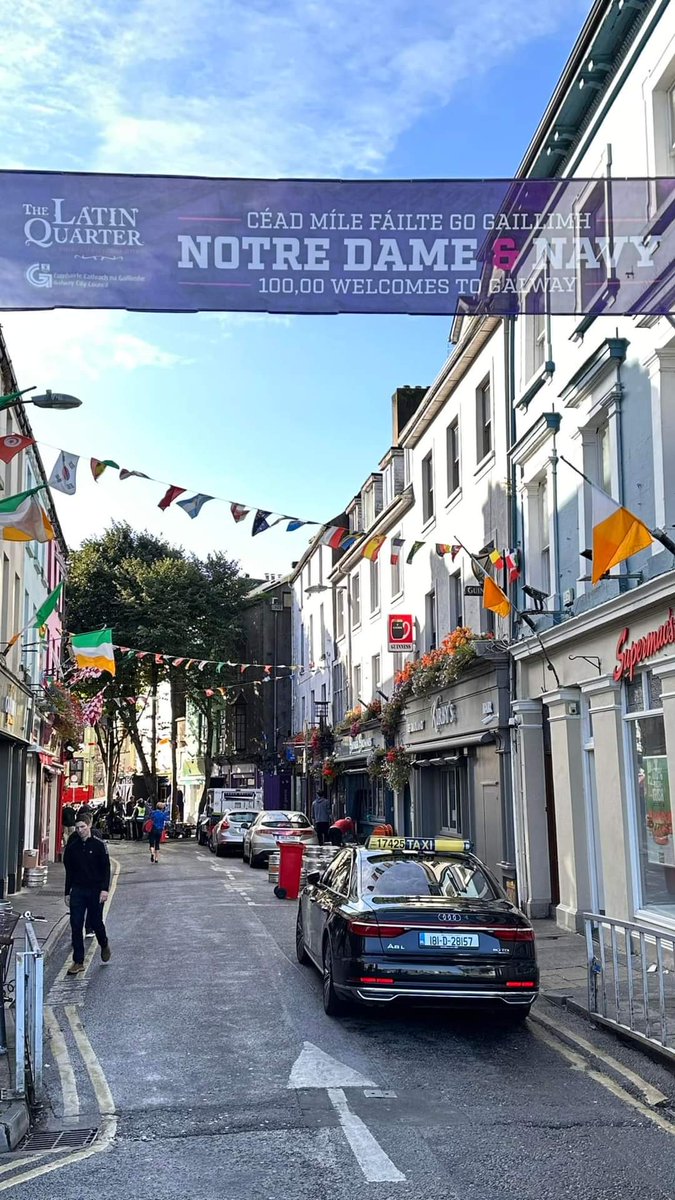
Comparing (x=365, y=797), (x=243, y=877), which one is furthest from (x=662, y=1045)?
(x=365, y=797)

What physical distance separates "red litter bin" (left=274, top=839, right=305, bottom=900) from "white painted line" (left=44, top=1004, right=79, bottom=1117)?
378 inches

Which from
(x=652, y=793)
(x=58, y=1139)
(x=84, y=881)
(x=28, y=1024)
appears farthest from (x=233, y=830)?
(x=58, y=1139)

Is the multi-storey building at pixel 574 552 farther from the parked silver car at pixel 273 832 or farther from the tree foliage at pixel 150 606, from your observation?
the tree foliage at pixel 150 606

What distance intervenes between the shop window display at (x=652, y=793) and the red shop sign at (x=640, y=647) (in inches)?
7.7

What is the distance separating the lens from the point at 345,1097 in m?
7.00

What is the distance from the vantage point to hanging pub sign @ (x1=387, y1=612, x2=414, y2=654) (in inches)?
1031

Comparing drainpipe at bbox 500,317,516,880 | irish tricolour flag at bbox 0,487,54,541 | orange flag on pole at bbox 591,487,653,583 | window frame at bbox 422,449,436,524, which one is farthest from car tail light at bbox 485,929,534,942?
window frame at bbox 422,449,436,524

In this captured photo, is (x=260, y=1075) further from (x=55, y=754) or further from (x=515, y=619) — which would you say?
(x=55, y=754)

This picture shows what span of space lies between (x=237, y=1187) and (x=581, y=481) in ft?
37.2

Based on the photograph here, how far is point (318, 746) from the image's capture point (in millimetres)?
39406

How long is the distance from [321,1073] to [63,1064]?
1.90 meters

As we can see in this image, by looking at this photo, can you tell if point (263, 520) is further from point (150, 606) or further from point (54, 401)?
point (150, 606)

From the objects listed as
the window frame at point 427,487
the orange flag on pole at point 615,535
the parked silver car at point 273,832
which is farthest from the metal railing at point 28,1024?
the parked silver car at point 273,832

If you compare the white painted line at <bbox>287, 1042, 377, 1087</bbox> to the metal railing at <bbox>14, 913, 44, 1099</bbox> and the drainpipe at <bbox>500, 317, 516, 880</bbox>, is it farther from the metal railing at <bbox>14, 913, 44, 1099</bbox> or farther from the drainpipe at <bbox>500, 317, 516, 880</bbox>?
the drainpipe at <bbox>500, 317, 516, 880</bbox>
